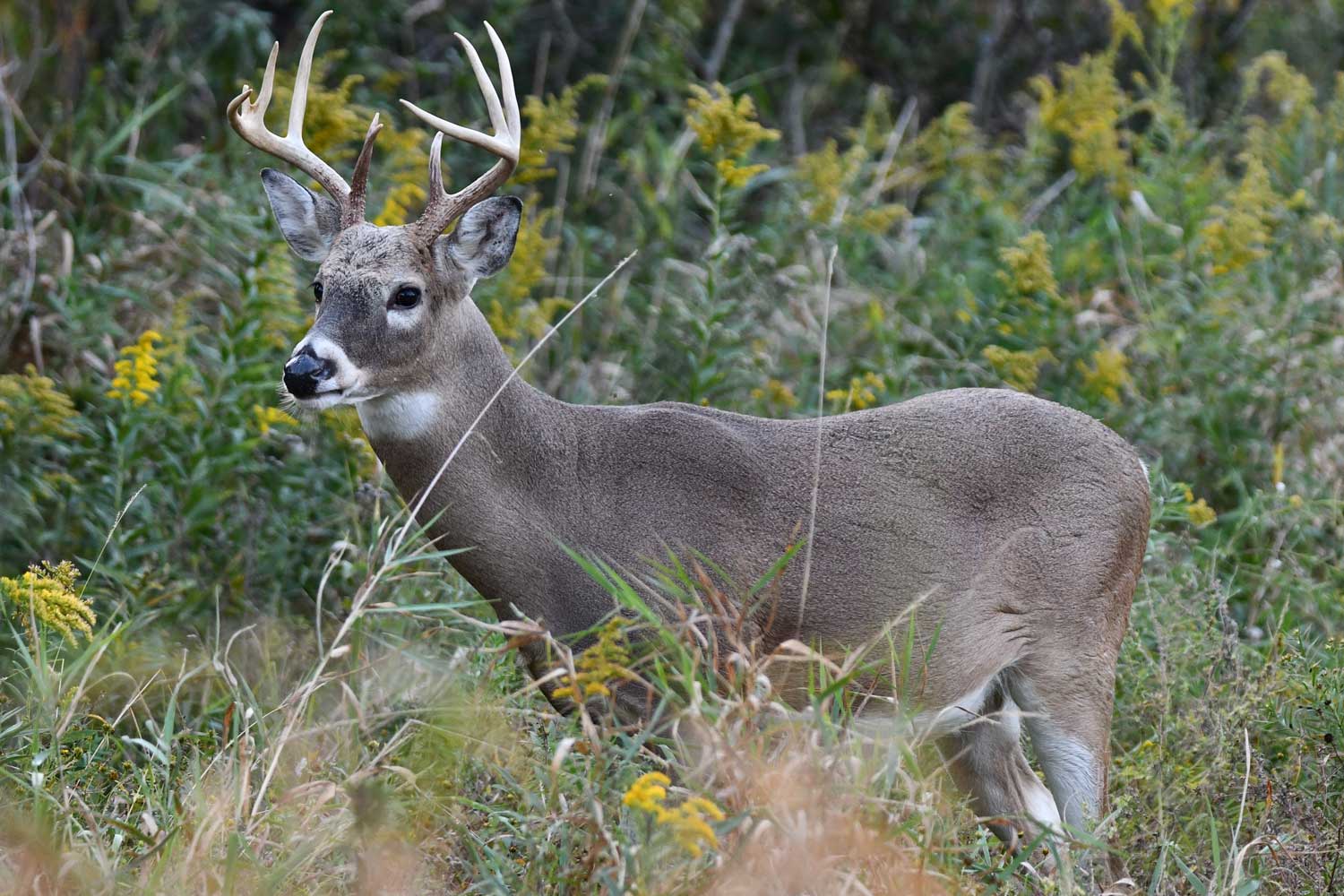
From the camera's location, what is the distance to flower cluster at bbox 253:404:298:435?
557 cm

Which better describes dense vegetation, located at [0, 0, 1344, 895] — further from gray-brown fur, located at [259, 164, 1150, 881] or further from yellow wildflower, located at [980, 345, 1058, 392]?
gray-brown fur, located at [259, 164, 1150, 881]

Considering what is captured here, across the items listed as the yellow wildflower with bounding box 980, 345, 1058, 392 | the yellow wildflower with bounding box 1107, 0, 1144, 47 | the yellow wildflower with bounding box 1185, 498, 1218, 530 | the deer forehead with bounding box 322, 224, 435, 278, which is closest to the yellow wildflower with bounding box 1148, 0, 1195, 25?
the yellow wildflower with bounding box 1107, 0, 1144, 47

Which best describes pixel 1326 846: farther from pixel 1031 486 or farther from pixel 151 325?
pixel 151 325

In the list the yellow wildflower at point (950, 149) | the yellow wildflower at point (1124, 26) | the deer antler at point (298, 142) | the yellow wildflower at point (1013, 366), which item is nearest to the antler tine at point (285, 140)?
the deer antler at point (298, 142)

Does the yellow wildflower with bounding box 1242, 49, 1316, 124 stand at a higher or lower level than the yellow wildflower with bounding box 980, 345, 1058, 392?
higher

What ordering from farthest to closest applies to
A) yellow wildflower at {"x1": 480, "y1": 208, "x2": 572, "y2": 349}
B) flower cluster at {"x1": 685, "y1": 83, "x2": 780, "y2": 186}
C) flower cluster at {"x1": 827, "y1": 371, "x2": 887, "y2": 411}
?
yellow wildflower at {"x1": 480, "y1": 208, "x2": 572, "y2": 349}
flower cluster at {"x1": 685, "y1": 83, "x2": 780, "y2": 186}
flower cluster at {"x1": 827, "y1": 371, "x2": 887, "y2": 411}

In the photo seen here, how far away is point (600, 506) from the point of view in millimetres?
4371

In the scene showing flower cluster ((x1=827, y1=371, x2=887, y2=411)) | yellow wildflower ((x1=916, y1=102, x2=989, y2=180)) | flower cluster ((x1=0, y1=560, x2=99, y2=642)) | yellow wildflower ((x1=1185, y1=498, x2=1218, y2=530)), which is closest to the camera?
flower cluster ((x1=0, y1=560, x2=99, y2=642))

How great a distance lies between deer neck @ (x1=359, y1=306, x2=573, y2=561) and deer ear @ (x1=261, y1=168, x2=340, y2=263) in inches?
25.1

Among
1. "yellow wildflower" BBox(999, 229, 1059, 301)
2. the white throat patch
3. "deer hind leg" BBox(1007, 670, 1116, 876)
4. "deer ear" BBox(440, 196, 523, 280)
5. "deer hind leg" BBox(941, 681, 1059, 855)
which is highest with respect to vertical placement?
"deer ear" BBox(440, 196, 523, 280)

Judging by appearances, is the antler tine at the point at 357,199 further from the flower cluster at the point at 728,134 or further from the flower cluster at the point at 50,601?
the flower cluster at the point at 728,134

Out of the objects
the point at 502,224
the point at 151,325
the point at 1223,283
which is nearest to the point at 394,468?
the point at 502,224

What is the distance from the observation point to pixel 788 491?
4.49 metres

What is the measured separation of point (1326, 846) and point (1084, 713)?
2.29 ft
